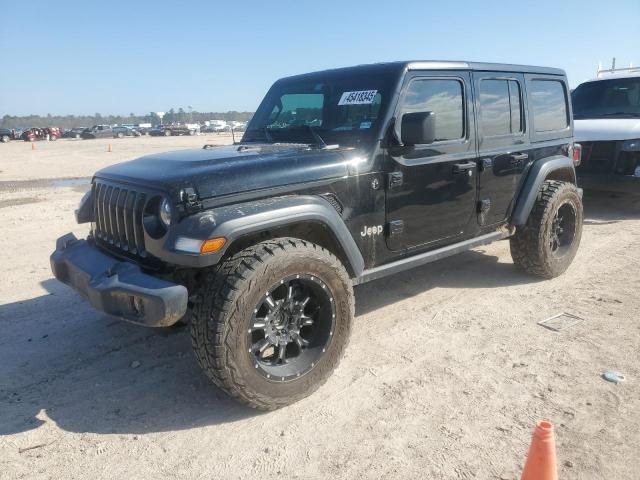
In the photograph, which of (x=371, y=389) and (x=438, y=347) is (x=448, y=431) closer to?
(x=371, y=389)

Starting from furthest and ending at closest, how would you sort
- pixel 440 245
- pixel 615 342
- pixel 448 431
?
1. pixel 440 245
2. pixel 615 342
3. pixel 448 431

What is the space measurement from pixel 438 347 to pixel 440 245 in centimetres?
85

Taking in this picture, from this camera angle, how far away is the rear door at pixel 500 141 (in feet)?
14.1

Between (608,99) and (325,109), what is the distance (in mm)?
7075

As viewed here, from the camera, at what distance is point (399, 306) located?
4.50m

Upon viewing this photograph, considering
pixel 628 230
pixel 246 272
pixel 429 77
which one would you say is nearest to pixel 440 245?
pixel 429 77

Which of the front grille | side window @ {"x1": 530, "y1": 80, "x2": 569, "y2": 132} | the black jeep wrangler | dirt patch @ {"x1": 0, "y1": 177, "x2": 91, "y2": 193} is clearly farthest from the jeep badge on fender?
dirt patch @ {"x1": 0, "y1": 177, "x2": 91, "y2": 193}

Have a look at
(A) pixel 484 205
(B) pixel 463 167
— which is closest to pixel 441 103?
(B) pixel 463 167

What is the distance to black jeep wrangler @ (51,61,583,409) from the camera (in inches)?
110

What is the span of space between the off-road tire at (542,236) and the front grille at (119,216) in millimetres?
3541

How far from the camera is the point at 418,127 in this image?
3.36m

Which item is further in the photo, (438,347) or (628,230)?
(628,230)

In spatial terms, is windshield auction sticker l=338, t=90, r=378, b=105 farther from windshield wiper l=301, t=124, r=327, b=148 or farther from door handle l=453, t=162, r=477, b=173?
door handle l=453, t=162, r=477, b=173

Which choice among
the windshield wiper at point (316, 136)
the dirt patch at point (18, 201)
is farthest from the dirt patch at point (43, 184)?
the windshield wiper at point (316, 136)
